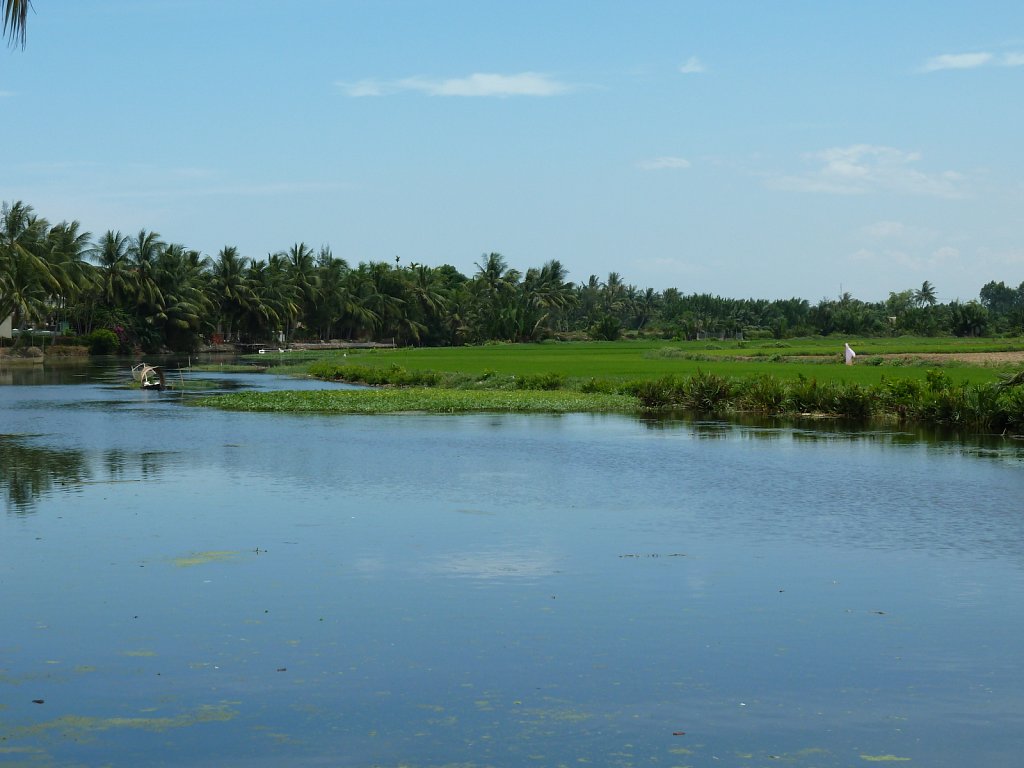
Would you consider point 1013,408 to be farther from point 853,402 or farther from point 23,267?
point 23,267

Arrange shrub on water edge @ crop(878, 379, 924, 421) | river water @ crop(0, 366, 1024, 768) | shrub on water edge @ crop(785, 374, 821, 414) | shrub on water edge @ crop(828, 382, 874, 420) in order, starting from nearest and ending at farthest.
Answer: river water @ crop(0, 366, 1024, 768) → shrub on water edge @ crop(878, 379, 924, 421) → shrub on water edge @ crop(828, 382, 874, 420) → shrub on water edge @ crop(785, 374, 821, 414)

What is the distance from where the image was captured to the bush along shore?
33656mm

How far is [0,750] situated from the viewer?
7852mm

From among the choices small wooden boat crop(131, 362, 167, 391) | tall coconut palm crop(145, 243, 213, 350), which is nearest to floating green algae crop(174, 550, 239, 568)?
small wooden boat crop(131, 362, 167, 391)

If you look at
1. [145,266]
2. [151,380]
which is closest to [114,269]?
[145,266]

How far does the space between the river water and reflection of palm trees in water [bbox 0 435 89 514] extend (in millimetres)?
145

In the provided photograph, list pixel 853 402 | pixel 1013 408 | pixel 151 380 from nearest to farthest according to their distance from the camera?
1. pixel 1013 408
2. pixel 853 402
3. pixel 151 380

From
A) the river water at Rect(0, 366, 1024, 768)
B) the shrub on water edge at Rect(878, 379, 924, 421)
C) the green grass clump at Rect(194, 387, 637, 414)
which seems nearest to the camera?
the river water at Rect(0, 366, 1024, 768)

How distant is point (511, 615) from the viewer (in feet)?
37.9

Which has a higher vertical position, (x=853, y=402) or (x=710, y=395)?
(x=710, y=395)

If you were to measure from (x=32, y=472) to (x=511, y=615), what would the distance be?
49.2ft

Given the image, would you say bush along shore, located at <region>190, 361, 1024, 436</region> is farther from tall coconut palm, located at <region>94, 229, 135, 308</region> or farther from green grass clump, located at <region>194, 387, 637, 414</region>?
tall coconut palm, located at <region>94, 229, 135, 308</region>

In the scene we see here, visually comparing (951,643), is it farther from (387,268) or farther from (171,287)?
(387,268)

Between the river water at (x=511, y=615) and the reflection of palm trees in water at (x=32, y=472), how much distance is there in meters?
0.14
